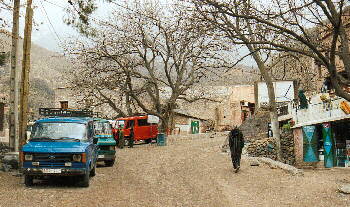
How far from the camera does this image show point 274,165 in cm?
1653

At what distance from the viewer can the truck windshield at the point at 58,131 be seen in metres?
12.5

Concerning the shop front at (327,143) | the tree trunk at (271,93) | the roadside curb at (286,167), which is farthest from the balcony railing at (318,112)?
the roadside curb at (286,167)

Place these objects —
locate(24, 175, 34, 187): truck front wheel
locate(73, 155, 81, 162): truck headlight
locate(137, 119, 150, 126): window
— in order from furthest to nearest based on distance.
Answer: locate(137, 119, 150, 126): window, locate(24, 175, 34, 187): truck front wheel, locate(73, 155, 81, 162): truck headlight

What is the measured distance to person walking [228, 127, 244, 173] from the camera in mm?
15188

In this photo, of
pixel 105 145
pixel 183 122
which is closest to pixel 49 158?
pixel 105 145

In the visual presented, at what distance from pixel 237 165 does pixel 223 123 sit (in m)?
45.5

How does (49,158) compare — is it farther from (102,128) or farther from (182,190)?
(102,128)

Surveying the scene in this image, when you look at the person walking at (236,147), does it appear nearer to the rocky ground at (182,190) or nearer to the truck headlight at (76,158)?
the rocky ground at (182,190)

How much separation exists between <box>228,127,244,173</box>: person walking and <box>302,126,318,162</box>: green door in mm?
10887

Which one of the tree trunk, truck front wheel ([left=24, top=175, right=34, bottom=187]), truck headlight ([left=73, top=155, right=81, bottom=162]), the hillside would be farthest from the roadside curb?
the hillside

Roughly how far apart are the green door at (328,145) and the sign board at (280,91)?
17.8 feet

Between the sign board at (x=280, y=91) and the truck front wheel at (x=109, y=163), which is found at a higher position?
the sign board at (x=280, y=91)

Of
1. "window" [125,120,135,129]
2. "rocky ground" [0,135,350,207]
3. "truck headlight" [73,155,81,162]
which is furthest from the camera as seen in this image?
"window" [125,120,135,129]

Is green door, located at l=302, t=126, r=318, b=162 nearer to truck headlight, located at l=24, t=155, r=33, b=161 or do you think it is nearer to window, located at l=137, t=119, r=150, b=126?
window, located at l=137, t=119, r=150, b=126
